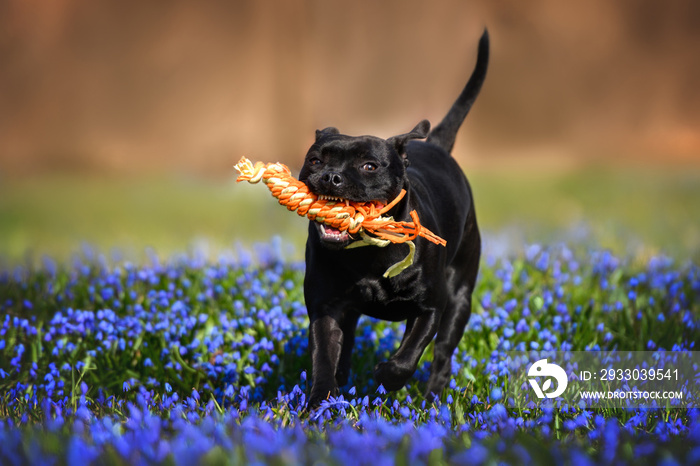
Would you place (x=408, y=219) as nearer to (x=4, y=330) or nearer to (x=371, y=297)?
(x=371, y=297)

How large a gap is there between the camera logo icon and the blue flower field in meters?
0.17

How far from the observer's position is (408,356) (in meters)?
3.86

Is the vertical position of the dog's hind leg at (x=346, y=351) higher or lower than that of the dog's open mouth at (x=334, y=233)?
lower

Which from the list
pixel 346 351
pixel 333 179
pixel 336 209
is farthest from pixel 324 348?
pixel 333 179

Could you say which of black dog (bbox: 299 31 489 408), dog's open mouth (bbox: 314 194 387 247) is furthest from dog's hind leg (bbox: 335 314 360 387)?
dog's open mouth (bbox: 314 194 387 247)

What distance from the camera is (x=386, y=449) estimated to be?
252 centimetres

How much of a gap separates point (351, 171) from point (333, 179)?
0.57ft

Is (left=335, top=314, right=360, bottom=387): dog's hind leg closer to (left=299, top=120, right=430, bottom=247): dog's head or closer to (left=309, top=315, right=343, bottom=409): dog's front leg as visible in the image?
(left=309, top=315, right=343, bottom=409): dog's front leg

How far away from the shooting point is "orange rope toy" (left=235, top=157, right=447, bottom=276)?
3.58 meters

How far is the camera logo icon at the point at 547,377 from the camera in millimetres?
4273

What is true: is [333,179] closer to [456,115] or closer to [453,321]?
[453,321]

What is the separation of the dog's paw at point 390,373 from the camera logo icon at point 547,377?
881 mm

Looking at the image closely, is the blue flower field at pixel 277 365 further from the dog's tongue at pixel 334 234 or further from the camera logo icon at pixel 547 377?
the dog's tongue at pixel 334 234

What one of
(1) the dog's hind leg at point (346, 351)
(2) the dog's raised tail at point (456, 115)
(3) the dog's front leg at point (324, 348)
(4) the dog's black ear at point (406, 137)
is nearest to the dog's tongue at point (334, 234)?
(3) the dog's front leg at point (324, 348)
